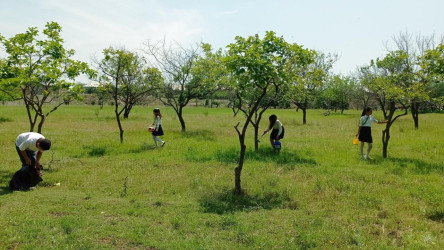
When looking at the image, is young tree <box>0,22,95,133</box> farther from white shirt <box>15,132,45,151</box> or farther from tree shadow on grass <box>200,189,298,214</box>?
tree shadow on grass <box>200,189,298,214</box>

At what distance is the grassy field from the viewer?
16.4ft

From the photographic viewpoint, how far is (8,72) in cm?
924

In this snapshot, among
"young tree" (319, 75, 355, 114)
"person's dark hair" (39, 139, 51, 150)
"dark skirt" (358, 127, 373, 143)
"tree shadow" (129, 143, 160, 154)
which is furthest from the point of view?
"young tree" (319, 75, 355, 114)

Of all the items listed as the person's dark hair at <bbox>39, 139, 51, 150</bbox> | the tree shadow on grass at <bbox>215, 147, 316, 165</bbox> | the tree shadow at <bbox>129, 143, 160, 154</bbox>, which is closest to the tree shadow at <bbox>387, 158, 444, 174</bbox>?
the tree shadow on grass at <bbox>215, 147, 316, 165</bbox>

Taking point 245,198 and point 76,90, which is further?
point 76,90

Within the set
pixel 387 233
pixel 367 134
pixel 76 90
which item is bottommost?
pixel 387 233

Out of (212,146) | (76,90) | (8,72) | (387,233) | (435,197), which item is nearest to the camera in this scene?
(387,233)

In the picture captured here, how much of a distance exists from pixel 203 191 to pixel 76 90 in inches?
231

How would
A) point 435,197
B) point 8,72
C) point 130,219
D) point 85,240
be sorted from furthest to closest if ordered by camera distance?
point 8,72, point 435,197, point 130,219, point 85,240

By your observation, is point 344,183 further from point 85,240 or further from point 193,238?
point 85,240

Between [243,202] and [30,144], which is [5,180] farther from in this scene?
[243,202]

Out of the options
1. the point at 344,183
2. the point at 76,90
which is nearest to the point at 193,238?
the point at 344,183

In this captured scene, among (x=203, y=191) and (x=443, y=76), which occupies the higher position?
(x=443, y=76)

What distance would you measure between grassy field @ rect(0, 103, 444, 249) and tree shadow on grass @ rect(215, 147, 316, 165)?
4 centimetres
